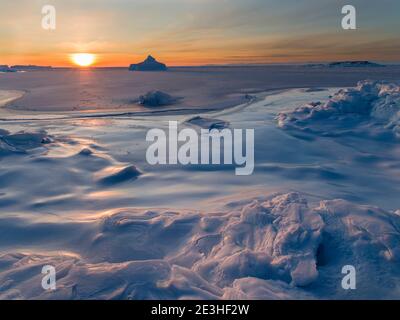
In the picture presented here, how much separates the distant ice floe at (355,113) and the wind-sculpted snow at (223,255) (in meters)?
5.24

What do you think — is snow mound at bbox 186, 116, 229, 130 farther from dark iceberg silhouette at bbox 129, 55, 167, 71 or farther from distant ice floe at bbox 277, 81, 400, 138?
dark iceberg silhouette at bbox 129, 55, 167, 71

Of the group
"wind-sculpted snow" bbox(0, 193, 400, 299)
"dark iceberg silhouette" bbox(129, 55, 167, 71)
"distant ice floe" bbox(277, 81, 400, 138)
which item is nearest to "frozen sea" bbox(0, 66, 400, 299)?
"wind-sculpted snow" bbox(0, 193, 400, 299)

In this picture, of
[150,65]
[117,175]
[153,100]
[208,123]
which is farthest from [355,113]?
[150,65]

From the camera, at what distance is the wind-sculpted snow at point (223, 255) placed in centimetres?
271

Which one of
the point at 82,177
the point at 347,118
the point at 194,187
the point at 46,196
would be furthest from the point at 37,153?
the point at 347,118

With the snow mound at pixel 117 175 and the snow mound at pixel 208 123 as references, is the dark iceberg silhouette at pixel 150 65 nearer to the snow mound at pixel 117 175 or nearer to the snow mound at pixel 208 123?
the snow mound at pixel 208 123

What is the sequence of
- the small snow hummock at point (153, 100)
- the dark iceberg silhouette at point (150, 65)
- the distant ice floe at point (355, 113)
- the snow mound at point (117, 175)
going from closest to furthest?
the snow mound at point (117, 175)
the distant ice floe at point (355, 113)
the small snow hummock at point (153, 100)
the dark iceberg silhouette at point (150, 65)

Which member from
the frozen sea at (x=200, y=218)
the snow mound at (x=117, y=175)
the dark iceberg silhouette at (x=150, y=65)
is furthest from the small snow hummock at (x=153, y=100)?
the dark iceberg silhouette at (x=150, y=65)

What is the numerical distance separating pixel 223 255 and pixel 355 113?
7.79m

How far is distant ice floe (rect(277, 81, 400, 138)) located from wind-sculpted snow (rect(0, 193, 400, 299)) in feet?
17.2

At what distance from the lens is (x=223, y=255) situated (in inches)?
124

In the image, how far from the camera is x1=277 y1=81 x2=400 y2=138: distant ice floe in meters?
8.55
